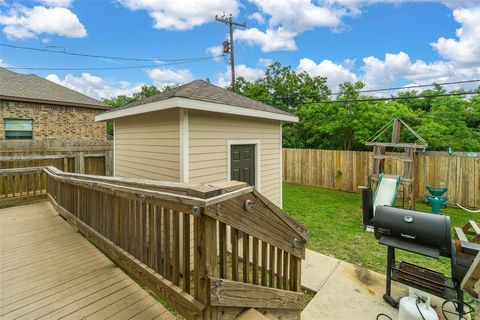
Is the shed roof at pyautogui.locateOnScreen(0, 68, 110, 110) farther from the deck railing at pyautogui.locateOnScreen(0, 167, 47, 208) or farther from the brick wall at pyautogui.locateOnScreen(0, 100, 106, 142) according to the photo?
the deck railing at pyautogui.locateOnScreen(0, 167, 47, 208)

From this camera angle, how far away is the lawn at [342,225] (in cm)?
449

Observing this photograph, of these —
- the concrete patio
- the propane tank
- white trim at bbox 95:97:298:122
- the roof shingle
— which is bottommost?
the concrete patio

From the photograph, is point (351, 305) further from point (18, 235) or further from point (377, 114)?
point (377, 114)

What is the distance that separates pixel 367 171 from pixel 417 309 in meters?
7.98

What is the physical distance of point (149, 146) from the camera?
15.3 feet

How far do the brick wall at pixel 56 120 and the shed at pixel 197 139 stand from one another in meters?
7.20

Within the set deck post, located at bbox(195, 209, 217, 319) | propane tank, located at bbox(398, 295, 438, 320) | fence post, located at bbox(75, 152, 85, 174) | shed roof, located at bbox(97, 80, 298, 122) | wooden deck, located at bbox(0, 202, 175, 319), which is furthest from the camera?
fence post, located at bbox(75, 152, 85, 174)

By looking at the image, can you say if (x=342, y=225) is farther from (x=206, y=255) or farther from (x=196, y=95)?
(x=206, y=255)

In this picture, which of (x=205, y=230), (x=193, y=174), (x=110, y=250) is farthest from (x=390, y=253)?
(x=110, y=250)

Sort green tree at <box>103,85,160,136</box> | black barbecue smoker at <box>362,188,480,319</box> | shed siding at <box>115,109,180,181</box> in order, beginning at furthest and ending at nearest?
green tree at <box>103,85,160,136</box>
shed siding at <box>115,109,180,181</box>
black barbecue smoker at <box>362,188,480,319</box>

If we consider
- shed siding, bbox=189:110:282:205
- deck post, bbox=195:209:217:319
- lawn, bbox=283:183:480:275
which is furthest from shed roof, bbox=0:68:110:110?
deck post, bbox=195:209:217:319

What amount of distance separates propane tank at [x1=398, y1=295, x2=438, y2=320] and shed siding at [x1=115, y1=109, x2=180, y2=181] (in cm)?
349

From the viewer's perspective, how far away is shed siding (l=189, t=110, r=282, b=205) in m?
4.15

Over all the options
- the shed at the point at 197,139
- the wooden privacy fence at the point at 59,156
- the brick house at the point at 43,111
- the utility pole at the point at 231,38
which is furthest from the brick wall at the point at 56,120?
the utility pole at the point at 231,38
